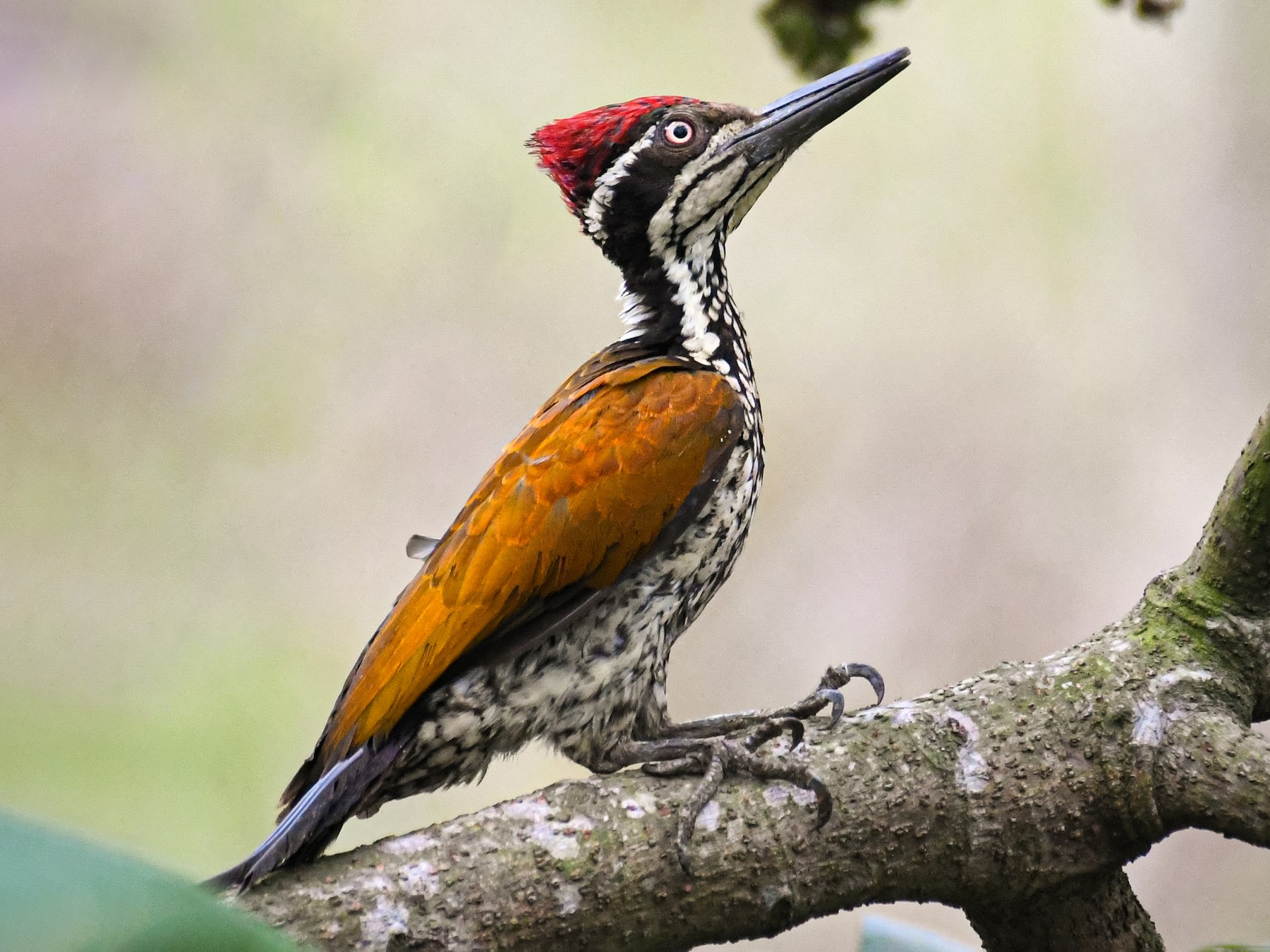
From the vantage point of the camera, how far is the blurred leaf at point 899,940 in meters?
2.13

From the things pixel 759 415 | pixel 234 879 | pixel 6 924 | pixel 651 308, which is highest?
pixel 651 308

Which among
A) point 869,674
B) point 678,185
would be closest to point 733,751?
point 869,674

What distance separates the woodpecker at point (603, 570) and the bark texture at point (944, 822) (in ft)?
0.26

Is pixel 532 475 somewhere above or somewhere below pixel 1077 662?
above

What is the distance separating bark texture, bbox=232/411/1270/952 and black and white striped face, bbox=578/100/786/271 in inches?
46.0

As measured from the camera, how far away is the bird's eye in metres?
2.80

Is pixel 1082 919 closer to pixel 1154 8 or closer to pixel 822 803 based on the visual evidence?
pixel 822 803

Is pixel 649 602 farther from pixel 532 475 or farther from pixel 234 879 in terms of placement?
pixel 234 879

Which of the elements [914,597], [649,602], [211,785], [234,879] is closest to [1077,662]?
[649,602]

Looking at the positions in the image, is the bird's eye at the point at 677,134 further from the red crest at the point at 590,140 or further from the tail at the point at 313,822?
the tail at the point at 313,822

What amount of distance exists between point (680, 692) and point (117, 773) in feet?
6.58

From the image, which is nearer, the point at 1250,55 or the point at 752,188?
the point at 752,188

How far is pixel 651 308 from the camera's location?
2881 mm

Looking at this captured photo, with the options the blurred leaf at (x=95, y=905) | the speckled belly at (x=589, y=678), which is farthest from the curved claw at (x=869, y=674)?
the blurred leaf at (x=95, y=905)
